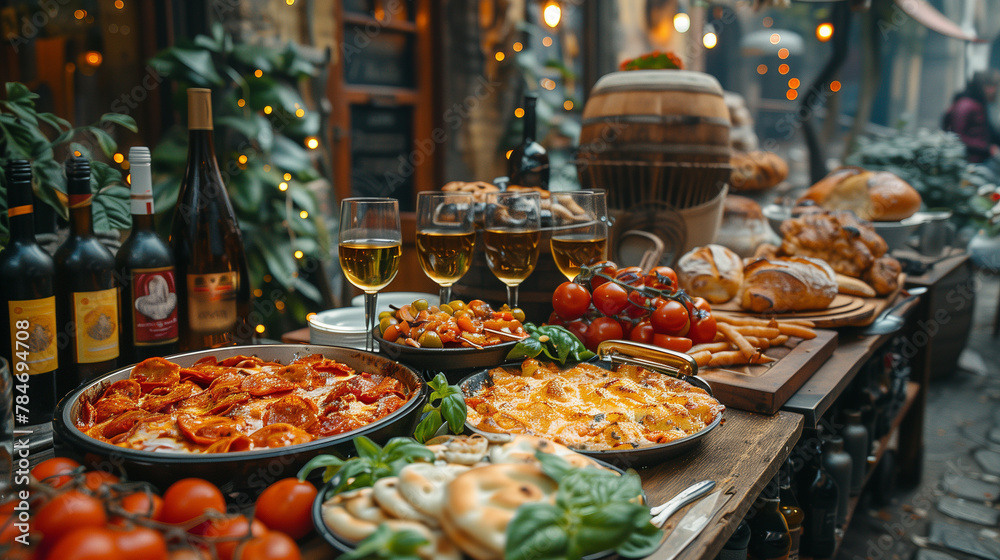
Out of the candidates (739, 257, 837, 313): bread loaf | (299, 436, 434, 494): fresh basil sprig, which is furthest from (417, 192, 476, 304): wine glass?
(739, 257, 837, 313): bread loaf

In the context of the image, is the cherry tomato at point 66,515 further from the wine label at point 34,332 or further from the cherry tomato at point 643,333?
the cherry tomato at point 643,333

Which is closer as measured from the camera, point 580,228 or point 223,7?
point 580,228

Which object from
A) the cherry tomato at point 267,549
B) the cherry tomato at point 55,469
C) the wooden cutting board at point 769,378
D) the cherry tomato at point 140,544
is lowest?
the wooden cutting board at point 769,378

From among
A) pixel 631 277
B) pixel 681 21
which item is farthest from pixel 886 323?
pixel 681 21

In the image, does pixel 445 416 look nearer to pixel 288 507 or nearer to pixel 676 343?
pixel 288 507

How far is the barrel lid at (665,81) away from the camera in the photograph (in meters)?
2.34

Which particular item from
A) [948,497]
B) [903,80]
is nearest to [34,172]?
[948,497]

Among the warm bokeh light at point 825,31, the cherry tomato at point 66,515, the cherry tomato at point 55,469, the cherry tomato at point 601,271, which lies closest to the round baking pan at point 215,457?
the cherry tomato at point 55,469

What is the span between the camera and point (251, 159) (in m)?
3.32

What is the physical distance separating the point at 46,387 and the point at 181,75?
2.34 metres

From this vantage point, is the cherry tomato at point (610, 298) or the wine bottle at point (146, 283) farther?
the cherry tomato at point (610, 298)

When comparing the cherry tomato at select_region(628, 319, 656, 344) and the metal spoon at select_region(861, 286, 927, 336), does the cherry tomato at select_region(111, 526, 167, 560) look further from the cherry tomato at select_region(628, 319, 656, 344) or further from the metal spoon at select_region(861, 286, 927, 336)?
Answer: the metal spoon at select_region(861, 286, 927, 336)

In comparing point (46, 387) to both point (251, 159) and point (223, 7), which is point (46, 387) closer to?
point (251, 159)

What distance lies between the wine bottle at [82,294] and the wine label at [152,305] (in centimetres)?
8
